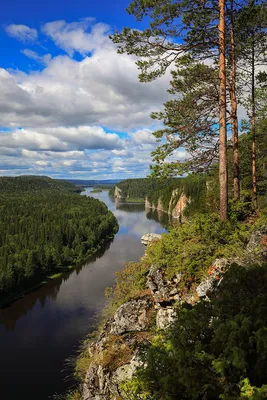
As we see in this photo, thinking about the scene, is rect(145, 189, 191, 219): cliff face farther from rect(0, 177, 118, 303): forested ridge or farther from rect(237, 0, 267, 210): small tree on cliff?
rect(237, 0, 267, 210): small tree on cliff

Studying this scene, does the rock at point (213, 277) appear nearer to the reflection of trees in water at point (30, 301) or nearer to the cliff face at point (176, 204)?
the reflection of trees in water at point (30, 301)

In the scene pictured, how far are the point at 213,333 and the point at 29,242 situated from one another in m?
57.2

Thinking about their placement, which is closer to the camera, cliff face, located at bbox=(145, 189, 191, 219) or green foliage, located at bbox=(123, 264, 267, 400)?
green foliage, located at bbox=(123, 264, 267, 400)

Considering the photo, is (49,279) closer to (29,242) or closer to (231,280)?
(29,242)

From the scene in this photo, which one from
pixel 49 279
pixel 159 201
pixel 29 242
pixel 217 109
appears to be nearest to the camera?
pixel 217 109

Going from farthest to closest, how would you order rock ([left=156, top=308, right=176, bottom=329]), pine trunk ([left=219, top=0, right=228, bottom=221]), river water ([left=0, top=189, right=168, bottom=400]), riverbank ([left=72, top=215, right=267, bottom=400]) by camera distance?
river water ([left=0, top=189, right=168, bottom=400])
pine trunk ([left=219, top=0, right=228, bottom=221])
rock ([left=156, top=308, right=176, bottom=329])
riverbank ([left=72, top=215, right=267, bottom=400])

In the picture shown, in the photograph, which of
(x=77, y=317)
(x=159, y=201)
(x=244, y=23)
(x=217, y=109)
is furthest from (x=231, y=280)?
(x=159, y=201)

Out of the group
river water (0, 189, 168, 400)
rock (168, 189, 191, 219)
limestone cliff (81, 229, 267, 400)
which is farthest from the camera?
rock (168, 189, 191, 219)

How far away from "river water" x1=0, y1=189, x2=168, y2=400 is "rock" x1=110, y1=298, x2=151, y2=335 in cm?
1402

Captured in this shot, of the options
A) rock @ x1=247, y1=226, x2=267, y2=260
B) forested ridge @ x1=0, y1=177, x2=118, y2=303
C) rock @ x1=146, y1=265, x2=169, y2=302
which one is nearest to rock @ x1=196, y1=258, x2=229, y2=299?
rock @ x1=247, y1=226, x2=267, y2=260

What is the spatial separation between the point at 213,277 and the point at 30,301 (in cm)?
3483

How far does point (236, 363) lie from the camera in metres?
3.11

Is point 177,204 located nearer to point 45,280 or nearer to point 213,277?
point 45,280

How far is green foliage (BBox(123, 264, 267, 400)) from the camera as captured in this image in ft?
10.5
